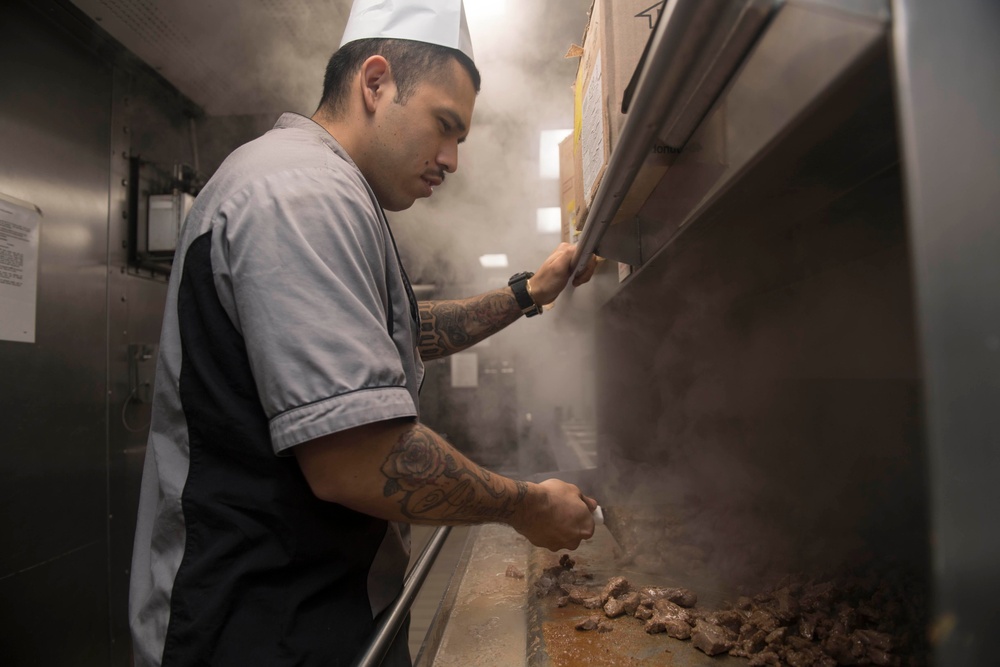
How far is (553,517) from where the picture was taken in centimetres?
112

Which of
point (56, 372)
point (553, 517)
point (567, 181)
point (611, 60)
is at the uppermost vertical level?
point (567, 181)

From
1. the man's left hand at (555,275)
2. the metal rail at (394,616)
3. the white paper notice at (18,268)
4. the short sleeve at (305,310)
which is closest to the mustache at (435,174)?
the short sleeve at (305,310)

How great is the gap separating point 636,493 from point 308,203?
1.96 metres

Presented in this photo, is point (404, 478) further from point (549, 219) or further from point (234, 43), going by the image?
point (549, 219)

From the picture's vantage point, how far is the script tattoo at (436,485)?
2.67 ft

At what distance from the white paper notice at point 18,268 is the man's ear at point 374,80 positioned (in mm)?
1571

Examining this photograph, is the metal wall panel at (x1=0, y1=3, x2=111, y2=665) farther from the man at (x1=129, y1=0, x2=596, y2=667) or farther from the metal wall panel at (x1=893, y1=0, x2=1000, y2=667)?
the metal wall panel at (x1=893, y1=0, x2=1000, y2=667)

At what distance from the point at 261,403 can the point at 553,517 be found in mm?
633

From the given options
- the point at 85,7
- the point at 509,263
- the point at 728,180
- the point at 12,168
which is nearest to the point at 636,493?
the point at 509,263

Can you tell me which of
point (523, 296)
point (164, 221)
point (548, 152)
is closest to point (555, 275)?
point (523, 296)

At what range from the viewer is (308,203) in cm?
78

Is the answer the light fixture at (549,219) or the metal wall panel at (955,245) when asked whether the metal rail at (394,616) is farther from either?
the light fixture at (549,219)

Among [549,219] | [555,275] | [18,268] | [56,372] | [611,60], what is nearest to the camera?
[611,60]

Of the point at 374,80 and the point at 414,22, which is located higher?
the point at 414,22
